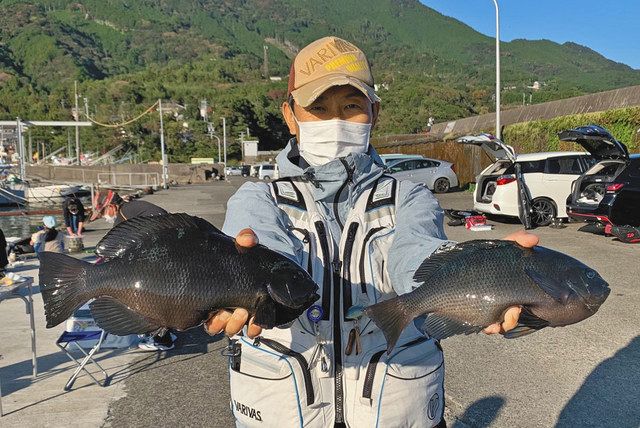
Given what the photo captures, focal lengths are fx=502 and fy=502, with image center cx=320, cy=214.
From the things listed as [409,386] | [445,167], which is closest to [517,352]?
[409,386]

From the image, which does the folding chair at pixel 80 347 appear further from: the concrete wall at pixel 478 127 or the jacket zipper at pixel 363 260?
the concrete wall at pixel 478 127

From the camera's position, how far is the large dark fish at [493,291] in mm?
1651

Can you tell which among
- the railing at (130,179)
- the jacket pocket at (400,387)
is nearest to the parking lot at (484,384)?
the jacket pocket at (400,387)

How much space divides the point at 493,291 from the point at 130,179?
4843 cm

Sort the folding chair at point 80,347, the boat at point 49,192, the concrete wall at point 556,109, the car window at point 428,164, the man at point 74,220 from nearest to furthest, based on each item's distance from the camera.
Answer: the folding chair at point 80,347, the man at point 74,220, the concrete wall at point 556,109, the car window at point 428,164, the boat at point 49,192

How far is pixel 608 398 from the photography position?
12.6 feet

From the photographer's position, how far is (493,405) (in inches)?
149

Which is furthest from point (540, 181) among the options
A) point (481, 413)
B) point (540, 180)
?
point (481, 413)

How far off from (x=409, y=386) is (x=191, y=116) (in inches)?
4090

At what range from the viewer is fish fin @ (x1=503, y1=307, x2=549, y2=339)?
166 cm

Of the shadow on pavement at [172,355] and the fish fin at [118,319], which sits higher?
the fish fin at [118,319]

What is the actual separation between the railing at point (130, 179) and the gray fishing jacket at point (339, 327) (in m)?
43.8

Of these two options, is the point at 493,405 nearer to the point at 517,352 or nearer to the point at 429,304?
the point at 517,352

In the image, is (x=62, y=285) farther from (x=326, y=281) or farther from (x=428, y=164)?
(x=428, y=164)
